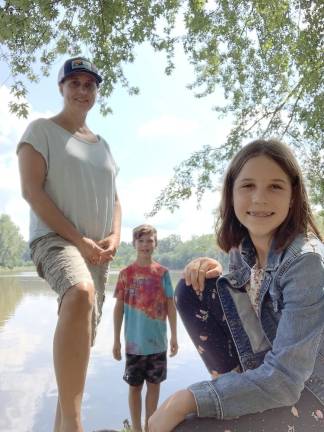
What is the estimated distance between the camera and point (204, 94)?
7113 mm

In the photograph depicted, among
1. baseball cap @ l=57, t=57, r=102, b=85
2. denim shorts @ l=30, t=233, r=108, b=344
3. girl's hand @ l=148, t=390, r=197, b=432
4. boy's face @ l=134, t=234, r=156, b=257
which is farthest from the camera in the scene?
boy's face @ l=134, t=234, r=156, b=257

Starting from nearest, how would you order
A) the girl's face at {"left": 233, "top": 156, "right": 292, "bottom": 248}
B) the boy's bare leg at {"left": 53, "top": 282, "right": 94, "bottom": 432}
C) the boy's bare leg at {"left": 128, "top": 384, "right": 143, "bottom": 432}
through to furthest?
1. the girl's face at {"left": 233, "top": 156, "right": 292, "bottom": 248}
2. the boy's bare leg at {"left": 53, "top": 282, "right": 94, "bottom": 432}
3. the boy's bare leg at {"left": 128, "top": 384, "right": 143, "bottom": 432}

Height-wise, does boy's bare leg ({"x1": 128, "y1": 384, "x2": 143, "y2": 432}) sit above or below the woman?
below

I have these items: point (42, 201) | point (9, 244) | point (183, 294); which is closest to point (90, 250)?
point (42, 201)

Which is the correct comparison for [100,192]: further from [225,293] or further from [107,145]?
[225,293]

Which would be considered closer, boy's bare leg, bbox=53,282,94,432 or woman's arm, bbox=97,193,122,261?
boy's bare leg, bbox=53,282,94,432

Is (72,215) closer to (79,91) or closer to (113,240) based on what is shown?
(113,240)

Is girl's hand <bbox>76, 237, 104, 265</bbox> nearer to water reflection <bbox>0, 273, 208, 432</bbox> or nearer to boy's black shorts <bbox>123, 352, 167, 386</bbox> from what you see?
boy's black shorts <bbox>123, 352, 167, 386</bbox>

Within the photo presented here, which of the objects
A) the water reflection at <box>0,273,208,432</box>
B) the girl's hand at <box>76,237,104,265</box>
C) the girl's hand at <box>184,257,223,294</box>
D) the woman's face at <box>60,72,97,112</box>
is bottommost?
the water reflection at <box>0,273,208,432</box>

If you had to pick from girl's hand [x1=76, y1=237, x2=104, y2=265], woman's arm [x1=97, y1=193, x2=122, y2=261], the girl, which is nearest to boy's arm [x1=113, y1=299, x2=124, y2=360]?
woman's arm [x1=97, y1=193, x2=122, y2=261]

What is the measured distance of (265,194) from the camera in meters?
1.35

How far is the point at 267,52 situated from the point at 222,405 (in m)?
5.55

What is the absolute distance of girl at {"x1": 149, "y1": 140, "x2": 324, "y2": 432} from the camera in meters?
1.07

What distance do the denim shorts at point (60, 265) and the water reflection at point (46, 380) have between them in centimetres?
243
